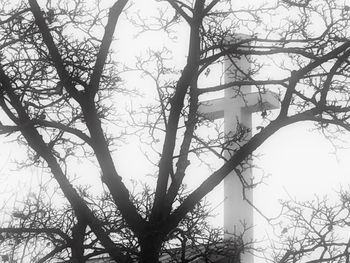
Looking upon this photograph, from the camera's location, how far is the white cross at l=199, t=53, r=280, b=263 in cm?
648

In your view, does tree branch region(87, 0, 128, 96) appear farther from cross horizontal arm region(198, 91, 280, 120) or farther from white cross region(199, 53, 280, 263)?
cross horizontal arm region(198, 91, 280, 120)

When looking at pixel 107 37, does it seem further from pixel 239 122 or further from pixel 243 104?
pixel 243 104

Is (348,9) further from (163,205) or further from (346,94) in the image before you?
(163,205)

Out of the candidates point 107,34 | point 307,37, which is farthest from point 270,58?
point 107,34

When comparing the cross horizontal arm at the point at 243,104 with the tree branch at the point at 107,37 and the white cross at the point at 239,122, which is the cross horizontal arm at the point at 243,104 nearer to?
the white cross at the point at 239,122

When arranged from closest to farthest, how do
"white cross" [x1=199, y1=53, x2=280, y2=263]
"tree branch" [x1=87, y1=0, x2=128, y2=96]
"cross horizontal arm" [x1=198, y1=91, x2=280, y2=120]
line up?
"tree branch" [x1=87, y1=0, x2=128, y2=96], "white cross" [x1=199, y1=53, x2=280, y2=263], "cross horizontal arm" [x1=198, y1=91, x2=280, y2=120]

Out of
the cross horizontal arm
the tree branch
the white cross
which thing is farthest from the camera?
the cross horizontal arm

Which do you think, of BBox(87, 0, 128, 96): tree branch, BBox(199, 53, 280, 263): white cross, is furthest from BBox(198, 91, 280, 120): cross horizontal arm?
BBox(87, 0, 128, 96): tree branch

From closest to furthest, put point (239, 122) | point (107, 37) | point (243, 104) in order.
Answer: point (107, 37) → point (239, 122) → point (243, 104)

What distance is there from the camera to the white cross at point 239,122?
6.48 m

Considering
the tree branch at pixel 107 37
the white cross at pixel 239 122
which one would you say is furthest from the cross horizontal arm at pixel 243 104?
the tree branch at pixel 107 37

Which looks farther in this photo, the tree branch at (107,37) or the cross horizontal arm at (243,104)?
the cross horizontal arm at (243,104)

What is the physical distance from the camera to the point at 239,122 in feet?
22.1

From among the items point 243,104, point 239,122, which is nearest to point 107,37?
point 239,122
